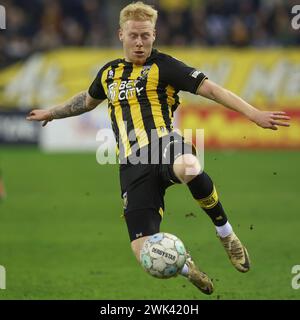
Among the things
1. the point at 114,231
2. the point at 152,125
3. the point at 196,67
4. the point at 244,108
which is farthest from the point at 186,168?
the point at 196,67

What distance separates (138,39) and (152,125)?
2.25 feet

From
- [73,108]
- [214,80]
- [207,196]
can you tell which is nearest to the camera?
[207,196]

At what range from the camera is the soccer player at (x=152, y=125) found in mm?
6512

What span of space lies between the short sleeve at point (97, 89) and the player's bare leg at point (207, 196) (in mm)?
1208

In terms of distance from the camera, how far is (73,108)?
299 inches

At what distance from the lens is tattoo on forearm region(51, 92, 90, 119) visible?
24.8ft

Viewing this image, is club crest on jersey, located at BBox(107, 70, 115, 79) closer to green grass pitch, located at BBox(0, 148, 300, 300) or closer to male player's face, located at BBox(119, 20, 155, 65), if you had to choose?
male player's face, located at BBox(119, 20, 155, 65)

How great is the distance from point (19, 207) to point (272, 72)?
9.43 metres

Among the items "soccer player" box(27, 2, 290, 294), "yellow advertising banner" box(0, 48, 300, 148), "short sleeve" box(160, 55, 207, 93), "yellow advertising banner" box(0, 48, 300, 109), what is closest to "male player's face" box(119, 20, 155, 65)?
"soccer player" box(27, 2, 290, 294)

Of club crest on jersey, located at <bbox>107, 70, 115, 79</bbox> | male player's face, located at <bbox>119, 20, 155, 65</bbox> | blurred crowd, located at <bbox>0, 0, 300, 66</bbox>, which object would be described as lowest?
blurred crowd, located at <bbox>0, 0, 300, 66</bbox>

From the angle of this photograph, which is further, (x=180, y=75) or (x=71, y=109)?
(x=71, y=109)

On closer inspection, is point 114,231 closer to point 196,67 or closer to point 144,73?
point 144,73

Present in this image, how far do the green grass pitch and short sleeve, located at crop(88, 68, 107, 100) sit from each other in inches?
67.2
